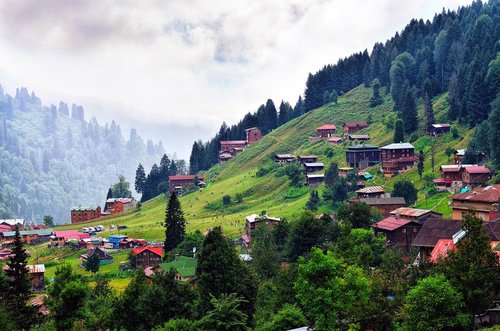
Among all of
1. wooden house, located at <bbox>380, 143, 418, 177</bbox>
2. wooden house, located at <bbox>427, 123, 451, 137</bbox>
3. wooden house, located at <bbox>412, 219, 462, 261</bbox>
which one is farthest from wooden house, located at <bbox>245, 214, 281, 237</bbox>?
wooden house, located at <bbox>427, 123, 451, 137</bbox>

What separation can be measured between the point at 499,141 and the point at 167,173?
124389 mm

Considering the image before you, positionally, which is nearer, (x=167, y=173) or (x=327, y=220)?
(x=327, y=220)

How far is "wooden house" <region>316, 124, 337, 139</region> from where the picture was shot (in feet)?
545

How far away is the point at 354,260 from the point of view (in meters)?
53.1

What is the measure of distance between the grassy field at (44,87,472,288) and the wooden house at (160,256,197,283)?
15.3 meters

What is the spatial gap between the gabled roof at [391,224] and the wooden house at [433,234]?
33.9 feet

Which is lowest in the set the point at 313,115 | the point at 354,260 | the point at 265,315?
the point at 265,315

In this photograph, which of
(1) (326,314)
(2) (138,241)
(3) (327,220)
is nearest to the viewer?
(1) (326,314)

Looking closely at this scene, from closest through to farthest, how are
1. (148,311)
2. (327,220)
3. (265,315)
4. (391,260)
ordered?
(148,311) → (265,315) → (391,260) → (327,220)

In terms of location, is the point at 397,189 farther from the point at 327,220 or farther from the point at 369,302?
the point at 369,302

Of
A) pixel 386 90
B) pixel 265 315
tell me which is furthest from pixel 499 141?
pixel 386 90

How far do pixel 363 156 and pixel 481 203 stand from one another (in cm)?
6010

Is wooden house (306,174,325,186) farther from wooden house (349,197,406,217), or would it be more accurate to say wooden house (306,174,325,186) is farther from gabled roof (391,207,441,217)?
gabled roof (391,207,441,217)

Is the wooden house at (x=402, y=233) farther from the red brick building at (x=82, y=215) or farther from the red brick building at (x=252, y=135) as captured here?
the red brick building at (x=252, y=135)
